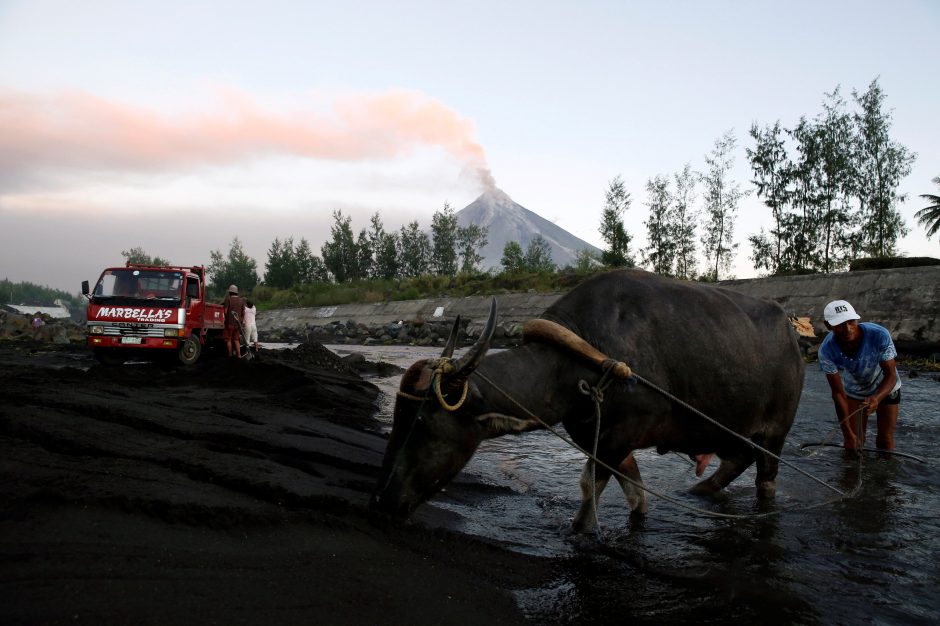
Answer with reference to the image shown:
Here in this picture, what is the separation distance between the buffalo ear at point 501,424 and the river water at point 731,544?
88cm

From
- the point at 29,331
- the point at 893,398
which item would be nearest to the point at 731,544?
the point at 893,398

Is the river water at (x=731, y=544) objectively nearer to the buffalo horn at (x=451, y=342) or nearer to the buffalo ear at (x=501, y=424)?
the buffalo ear at (x=501, y=424)

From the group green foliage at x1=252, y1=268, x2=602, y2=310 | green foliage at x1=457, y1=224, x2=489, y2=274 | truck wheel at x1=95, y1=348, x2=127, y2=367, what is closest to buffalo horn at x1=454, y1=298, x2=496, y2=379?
truck wheel at x1=95, y1=348, x2=127, y2=367

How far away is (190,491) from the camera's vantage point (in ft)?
12.4

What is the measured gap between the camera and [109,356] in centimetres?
1477

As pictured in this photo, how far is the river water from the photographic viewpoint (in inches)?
130

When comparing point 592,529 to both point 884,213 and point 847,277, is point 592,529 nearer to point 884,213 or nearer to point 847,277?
point 847,277

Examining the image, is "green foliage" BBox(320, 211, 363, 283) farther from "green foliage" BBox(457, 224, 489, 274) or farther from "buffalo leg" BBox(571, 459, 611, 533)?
"buffalo leg" BBox(571, 459, 611, 533)

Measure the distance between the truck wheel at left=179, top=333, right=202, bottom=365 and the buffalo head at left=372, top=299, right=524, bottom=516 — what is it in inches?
496

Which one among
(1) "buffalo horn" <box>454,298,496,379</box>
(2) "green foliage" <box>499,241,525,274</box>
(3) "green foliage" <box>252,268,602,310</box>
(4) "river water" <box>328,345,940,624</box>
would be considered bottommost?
(4) "river water" <box>328,345,940,624</box>

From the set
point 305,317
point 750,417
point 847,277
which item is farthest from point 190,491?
point 305,317

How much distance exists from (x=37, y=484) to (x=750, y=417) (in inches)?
191

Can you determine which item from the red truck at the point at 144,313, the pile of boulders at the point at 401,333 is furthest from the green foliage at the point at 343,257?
the red truck at the point at 144,313

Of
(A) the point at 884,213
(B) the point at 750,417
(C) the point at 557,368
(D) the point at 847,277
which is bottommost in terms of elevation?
(B) the point at 750,417
